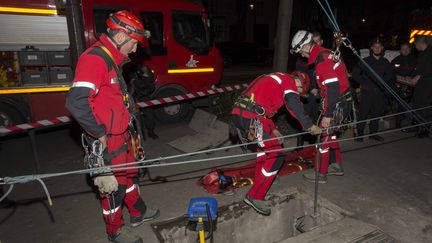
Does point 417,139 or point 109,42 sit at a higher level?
point 109,42

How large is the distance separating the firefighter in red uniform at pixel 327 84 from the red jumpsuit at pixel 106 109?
8.18ft

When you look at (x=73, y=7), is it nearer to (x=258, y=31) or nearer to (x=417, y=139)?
(x=417, y=139)

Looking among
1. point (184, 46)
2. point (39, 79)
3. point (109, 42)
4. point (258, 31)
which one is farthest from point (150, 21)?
point (258, 31)

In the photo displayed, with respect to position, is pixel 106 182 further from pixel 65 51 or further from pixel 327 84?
pixel 65 51

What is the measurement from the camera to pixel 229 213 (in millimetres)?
4062

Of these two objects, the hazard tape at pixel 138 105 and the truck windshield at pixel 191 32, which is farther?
the truck windshield at pixel 191 32

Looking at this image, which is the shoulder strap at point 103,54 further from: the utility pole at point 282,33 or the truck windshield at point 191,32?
the truck windshield at point 191,32

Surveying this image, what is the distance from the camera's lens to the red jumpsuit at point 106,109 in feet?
8.96

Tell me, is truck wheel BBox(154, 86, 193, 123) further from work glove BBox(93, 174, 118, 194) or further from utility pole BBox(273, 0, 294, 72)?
work glove BBox(93, 174, 118, 194)

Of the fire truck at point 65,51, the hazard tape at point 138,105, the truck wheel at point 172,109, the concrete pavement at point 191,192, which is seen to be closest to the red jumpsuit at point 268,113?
the concrete pavement at point 191,192

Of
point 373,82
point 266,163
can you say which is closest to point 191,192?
point 266,163

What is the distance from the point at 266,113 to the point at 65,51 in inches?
197

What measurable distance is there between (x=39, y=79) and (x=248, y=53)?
18.2 m

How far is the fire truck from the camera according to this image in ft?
Result: 21.4
